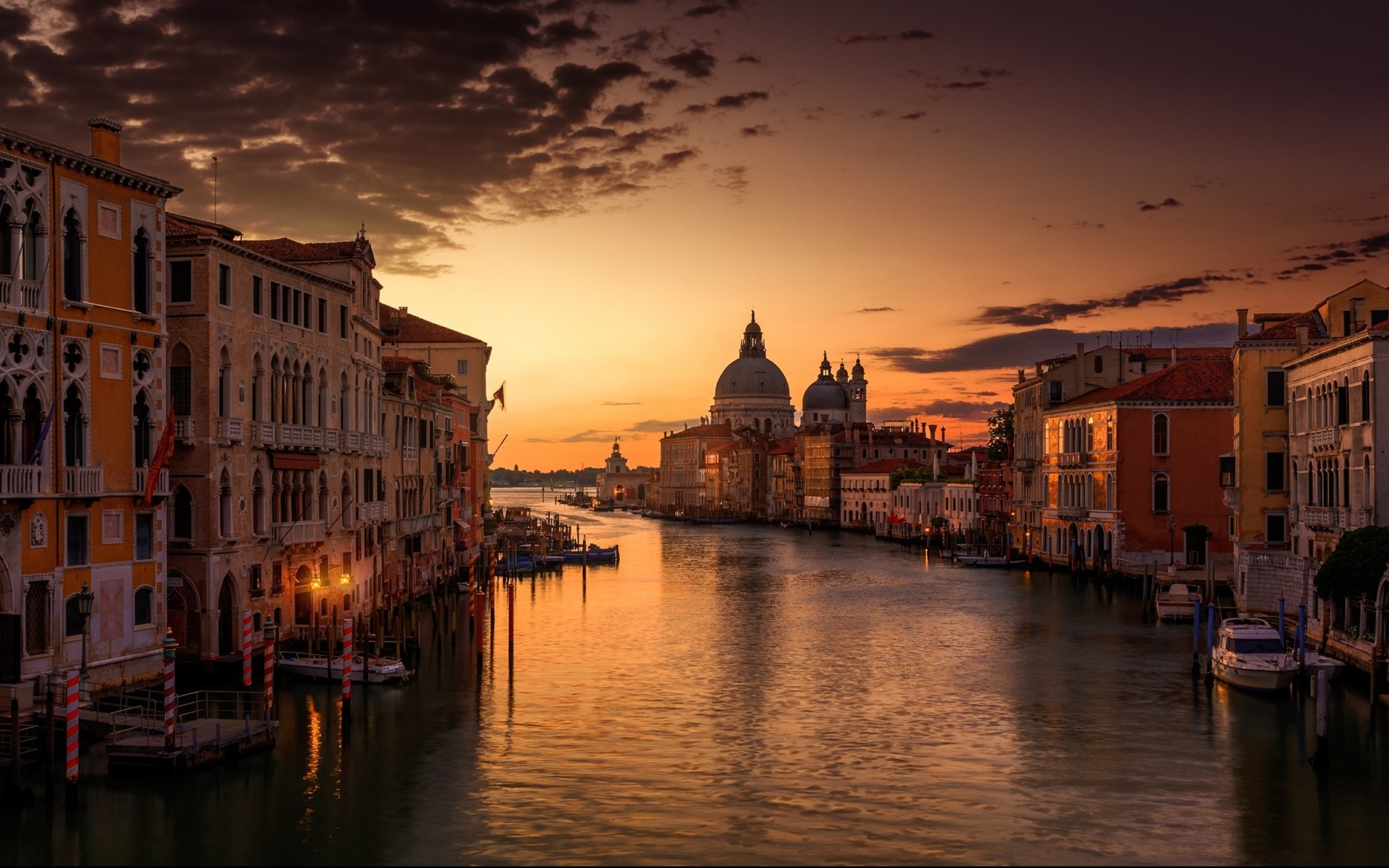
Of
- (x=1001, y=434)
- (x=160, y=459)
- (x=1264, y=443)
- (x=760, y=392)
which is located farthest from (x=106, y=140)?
(x=760, y=392)

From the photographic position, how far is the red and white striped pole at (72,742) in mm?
18688

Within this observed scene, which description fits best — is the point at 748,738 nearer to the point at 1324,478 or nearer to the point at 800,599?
the point at 1324,478

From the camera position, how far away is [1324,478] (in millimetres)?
34281

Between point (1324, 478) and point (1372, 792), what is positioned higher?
point (1324, 478)

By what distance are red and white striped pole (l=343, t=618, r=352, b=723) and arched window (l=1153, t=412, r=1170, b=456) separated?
3664 centimetres

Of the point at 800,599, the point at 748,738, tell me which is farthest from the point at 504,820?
the point at 800,599

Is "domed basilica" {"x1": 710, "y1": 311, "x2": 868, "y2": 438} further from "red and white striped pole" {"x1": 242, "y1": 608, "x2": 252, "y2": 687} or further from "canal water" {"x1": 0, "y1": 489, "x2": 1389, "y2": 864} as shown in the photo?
"red and white striped pole" {"x1": 242, "y1": 608, "x2": 252, "y2": 687}

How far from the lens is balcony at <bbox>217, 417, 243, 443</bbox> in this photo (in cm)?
2770

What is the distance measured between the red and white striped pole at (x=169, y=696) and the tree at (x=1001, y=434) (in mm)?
75854

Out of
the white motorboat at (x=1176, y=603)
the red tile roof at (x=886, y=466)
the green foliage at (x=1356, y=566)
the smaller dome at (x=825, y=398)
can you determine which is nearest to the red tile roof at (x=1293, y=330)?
the white motorboat at (x=1176, y=603)

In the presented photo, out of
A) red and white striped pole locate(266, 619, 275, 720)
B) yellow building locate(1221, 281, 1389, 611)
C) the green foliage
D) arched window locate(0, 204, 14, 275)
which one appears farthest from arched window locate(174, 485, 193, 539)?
yellow building locate(1221, 281, 1389, 611)

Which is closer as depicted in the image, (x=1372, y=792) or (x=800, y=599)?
(x=1372, y=792)

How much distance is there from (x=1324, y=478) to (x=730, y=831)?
22.5 metres

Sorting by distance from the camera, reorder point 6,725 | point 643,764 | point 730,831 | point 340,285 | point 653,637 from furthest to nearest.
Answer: point 653,637, point 340,285, point 643,764, point 6,725, point 730,831
